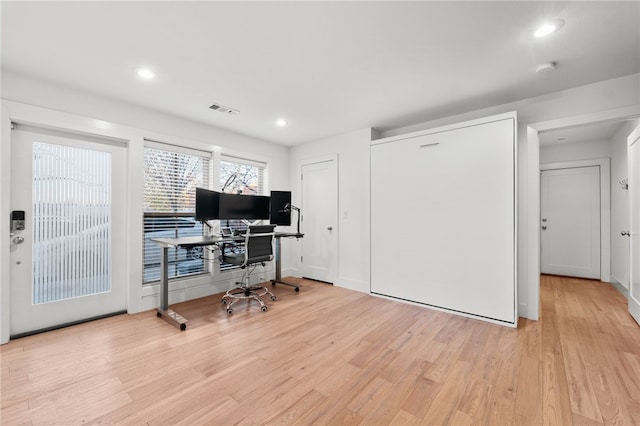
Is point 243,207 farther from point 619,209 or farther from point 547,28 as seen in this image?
point 619,209

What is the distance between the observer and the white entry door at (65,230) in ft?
8.68

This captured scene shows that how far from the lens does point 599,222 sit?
4.90 metres

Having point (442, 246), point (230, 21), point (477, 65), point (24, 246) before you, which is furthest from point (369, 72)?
point (24, 246)

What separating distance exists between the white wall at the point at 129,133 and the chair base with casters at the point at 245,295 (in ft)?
0.87

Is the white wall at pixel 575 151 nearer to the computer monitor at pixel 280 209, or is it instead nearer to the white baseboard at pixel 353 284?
the white baseboard at pixel 353 284

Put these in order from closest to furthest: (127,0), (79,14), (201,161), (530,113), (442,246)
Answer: (127,0), (79,14), (530,113), (442,246), (201,161)

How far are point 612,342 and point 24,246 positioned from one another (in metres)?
5.75

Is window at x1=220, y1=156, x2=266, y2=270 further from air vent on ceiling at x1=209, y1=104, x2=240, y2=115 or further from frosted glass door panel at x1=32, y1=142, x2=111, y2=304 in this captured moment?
frosted glass door panel at x1=32, y1=142, x2=111, y2=304

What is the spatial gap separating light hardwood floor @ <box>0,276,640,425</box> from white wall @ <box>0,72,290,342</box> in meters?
0.48

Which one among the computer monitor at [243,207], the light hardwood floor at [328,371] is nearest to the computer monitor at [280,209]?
the computer monitor at [243,207]

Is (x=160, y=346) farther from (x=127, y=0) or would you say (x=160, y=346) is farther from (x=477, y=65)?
(x=477, y=65)

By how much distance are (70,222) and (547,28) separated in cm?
471

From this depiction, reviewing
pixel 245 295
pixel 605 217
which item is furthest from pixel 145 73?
pixel 605 217

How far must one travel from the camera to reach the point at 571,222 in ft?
17.0
